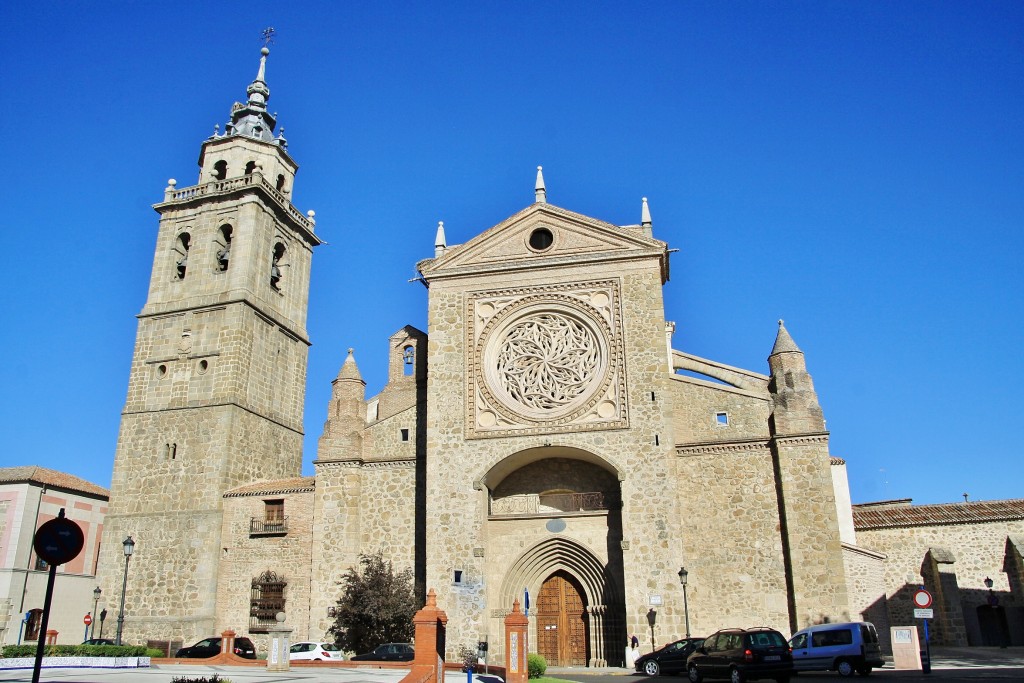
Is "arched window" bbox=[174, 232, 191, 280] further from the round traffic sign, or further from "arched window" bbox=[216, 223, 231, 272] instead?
the round traffic sign

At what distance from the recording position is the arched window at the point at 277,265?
117 ft

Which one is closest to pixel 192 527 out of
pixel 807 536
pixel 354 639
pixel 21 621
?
pixel 354 639

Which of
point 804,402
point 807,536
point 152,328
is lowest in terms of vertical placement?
point 807,536

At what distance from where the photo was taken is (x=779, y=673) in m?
16.7

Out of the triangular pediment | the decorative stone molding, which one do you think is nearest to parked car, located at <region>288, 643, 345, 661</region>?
the decorative stone molding

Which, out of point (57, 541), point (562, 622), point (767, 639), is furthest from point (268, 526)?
point (57, 541)

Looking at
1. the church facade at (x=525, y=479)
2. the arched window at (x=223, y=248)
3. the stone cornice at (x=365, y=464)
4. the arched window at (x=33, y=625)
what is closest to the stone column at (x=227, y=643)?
the church facade at (x=525, y=479)

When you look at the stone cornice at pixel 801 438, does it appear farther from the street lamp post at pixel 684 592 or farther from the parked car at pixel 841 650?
the parked car at pixel 841 650

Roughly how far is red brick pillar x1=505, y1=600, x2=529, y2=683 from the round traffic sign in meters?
10.2

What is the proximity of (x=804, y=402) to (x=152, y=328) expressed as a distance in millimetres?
24498

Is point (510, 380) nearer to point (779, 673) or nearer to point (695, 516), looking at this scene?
point (695, 516)

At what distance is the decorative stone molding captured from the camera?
25.5 m

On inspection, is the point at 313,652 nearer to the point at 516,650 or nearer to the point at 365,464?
the point at 365,464

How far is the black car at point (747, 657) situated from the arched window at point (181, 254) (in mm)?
25944
